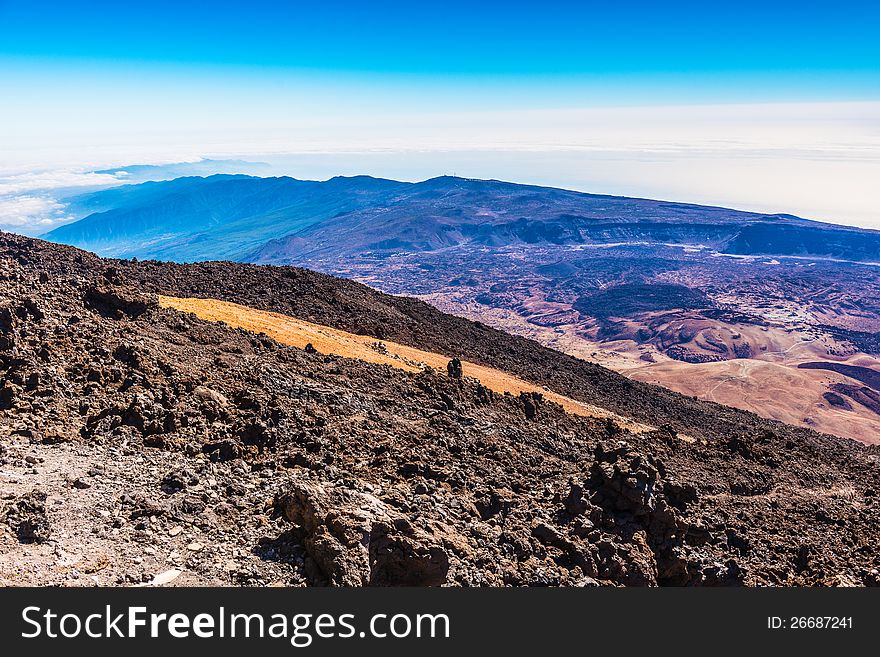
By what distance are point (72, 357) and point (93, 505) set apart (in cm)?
531

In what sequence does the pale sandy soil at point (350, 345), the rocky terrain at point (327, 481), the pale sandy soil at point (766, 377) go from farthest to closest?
the pale sandy soil at point (766, 377), the pale sandy soil at point (350, 345), the rocky terrain at point (327, 481)

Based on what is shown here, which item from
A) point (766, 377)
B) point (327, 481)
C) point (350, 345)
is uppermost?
point (327, 481)

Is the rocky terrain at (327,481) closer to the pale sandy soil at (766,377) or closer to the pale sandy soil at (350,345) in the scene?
the pale sandy soil at (350,345)

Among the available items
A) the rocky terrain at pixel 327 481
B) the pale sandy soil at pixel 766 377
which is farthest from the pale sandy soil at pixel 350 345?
the pale sandy soil at pixel 766 377

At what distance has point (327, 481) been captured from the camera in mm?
11344

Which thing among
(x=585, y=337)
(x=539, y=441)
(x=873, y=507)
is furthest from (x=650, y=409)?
(x=585, y=337)

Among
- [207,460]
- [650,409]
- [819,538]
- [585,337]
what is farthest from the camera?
[585,337]

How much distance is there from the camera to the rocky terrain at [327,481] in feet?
28.3

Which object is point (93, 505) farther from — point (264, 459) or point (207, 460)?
point (264, 459)

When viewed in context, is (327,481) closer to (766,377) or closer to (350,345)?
(350,345)

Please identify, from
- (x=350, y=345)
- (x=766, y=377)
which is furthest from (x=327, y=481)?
(x=766, y=377)

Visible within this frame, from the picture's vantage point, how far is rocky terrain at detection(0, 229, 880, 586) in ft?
28.3

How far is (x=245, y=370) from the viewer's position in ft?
53.0

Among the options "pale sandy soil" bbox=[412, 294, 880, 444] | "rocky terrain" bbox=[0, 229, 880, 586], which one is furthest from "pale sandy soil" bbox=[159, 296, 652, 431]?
"pale sandy soil" bbox=[412, 294, 880, 444]
